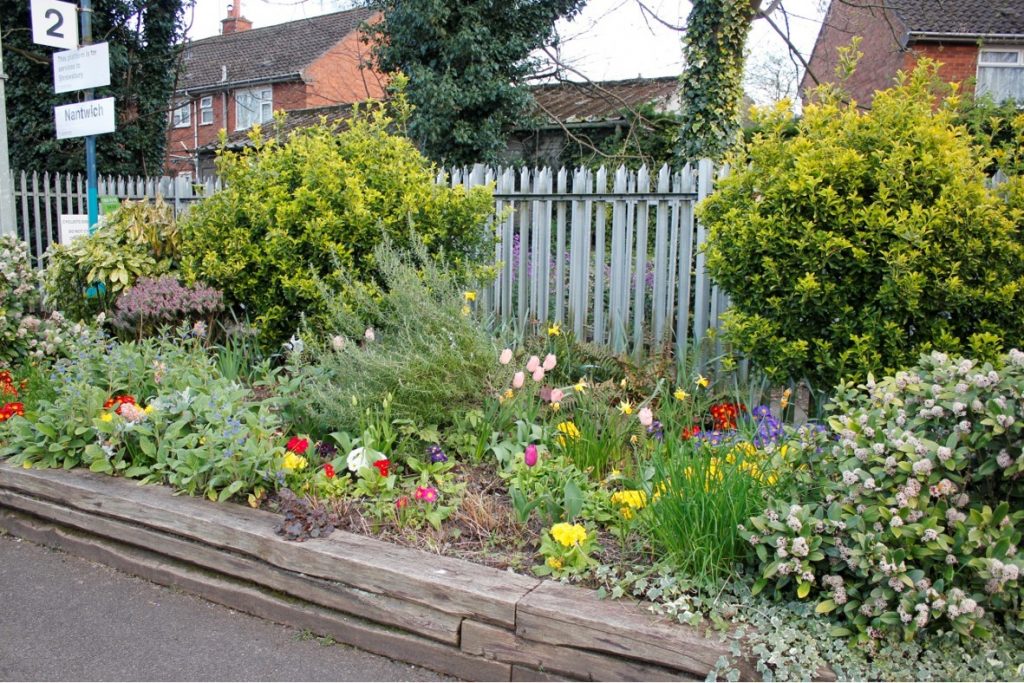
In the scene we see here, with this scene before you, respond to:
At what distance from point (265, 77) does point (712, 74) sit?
20.6 metres

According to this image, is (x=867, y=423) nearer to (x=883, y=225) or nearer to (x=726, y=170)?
(x=883, y=225)

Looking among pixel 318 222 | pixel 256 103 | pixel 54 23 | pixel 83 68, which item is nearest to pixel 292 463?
pixel 318 222

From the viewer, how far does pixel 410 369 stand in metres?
4.04

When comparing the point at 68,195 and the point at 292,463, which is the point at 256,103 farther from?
the point at 292,463

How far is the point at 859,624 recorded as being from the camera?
252cm

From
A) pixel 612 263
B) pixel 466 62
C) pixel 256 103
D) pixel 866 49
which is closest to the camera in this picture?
pixel 612 263

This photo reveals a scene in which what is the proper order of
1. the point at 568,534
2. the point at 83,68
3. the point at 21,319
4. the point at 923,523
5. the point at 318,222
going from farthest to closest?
the point at 83,68, the point at 21,319, the point at 318,222, the point at 568,534, the point at 923,523

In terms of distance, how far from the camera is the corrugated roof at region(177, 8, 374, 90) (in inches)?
1089

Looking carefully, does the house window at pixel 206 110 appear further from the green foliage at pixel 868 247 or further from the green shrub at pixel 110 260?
the green foliage at pixel 868 247

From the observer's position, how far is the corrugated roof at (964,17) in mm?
18219

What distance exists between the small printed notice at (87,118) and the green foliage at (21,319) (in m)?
1.10

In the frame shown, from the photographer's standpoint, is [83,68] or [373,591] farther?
[83,68]

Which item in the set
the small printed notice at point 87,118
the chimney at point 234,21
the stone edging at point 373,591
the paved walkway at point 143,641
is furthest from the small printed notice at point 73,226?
the chimney at point 234,21

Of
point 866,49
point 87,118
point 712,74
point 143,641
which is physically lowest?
point 143,641
